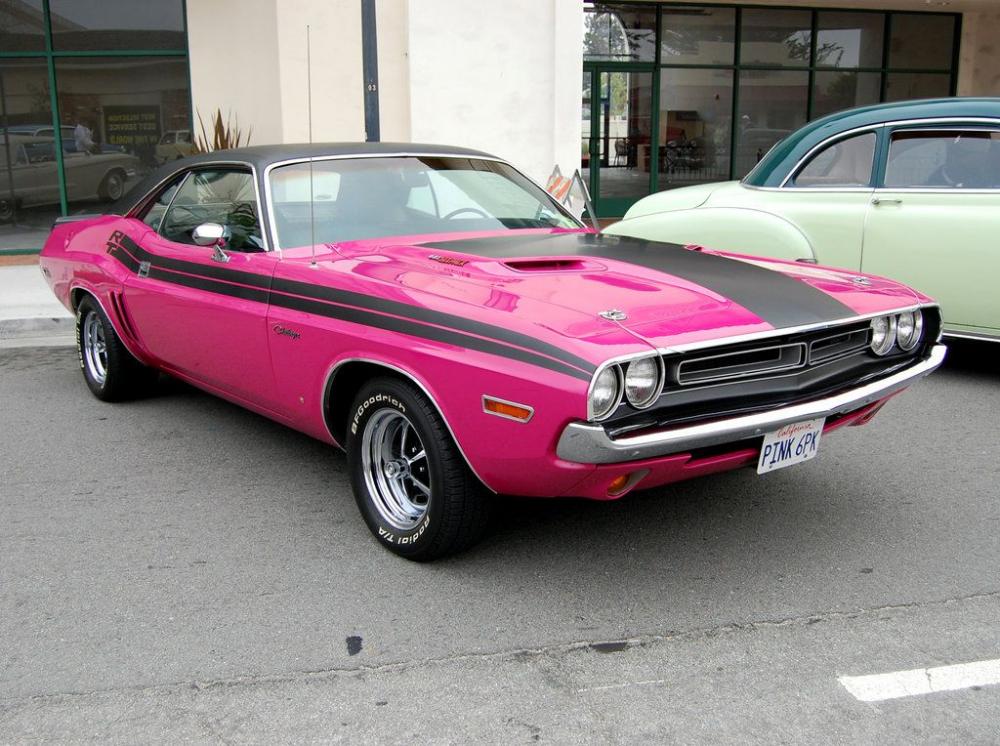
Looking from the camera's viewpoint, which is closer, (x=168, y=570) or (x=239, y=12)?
(x=168, y=570)

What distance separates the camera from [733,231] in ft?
21.9

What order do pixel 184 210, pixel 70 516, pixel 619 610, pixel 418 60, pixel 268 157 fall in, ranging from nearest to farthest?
pixel 619 610
pixel 70 516
pixel 268 157
pixel 184 210
pixel 418 60

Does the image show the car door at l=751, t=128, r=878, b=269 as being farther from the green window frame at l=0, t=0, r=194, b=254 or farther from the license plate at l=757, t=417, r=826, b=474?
the green window frame at l=0, t=0, r=194, b=254

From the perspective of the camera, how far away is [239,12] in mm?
12289

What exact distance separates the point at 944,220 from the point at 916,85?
1212cm

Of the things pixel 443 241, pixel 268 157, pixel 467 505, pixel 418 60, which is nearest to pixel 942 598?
pixel 467 505

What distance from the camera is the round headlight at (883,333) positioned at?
12.6 ft

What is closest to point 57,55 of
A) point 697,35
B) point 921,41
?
point 697,35

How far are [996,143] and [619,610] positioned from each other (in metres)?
4.39

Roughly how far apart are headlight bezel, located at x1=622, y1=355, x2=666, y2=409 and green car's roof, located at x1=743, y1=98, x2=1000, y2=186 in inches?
165

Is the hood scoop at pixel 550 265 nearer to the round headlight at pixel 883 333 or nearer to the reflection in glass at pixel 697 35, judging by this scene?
the round headlight at pixel 883 333

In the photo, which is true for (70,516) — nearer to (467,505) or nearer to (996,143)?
(467,505)

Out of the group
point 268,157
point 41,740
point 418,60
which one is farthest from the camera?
point 418,60

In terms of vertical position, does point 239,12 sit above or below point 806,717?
above
